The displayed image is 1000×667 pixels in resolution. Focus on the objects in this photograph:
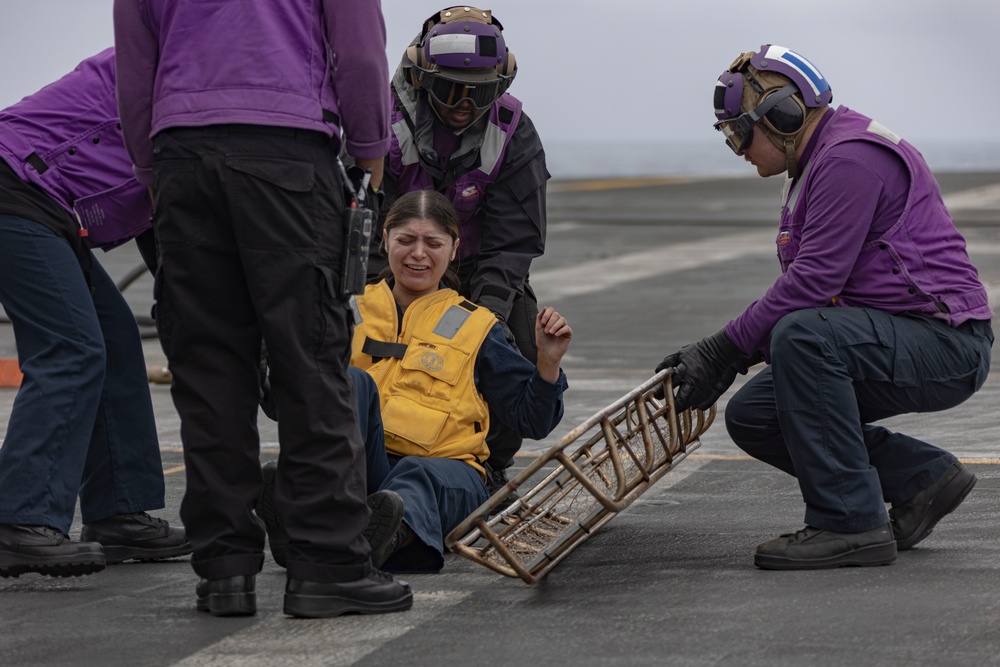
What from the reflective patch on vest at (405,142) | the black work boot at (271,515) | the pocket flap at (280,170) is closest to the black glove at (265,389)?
the black work boot at (271,515)

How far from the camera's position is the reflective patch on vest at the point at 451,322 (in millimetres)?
5219

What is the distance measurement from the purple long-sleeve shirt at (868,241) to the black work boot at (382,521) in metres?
1.21

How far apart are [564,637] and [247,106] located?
1.54 meters

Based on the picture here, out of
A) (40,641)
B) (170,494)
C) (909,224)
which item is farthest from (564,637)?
(170,494)

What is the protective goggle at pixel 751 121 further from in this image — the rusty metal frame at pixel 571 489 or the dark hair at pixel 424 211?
the dark hair at pixel 424 211

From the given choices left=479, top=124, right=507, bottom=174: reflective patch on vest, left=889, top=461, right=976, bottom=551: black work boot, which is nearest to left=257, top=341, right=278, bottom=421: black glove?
left=479, top=124, right=507, bottom=174: reflective patch on vest

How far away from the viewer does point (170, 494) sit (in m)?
6.38

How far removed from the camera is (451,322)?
5242 millimetres

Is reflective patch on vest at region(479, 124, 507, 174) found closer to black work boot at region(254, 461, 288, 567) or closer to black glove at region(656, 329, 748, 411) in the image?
black glove at region(656, 329, 748, 411)

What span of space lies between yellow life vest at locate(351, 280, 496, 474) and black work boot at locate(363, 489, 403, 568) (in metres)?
0.63

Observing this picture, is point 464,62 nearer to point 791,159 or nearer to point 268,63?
point 791,159

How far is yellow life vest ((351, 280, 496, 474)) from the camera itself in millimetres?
5160

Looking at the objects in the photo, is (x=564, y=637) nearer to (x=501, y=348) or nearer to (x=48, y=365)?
(x=501, y=348)

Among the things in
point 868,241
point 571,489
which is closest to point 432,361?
point 571,489
